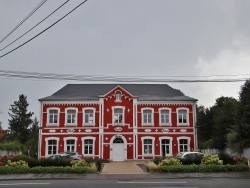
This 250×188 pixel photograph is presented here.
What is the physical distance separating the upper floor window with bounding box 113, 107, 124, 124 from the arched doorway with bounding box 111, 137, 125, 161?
2.16 metres

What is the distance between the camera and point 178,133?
45.0 metres

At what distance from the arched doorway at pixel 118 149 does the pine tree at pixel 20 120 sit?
45.8m

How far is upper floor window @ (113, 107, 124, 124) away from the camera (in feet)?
148

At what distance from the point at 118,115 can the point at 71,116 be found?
5.97m

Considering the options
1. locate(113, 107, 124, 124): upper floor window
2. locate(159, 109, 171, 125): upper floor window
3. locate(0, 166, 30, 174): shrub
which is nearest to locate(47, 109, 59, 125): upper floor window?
locate(113, 107, 124, 124): upper floor window

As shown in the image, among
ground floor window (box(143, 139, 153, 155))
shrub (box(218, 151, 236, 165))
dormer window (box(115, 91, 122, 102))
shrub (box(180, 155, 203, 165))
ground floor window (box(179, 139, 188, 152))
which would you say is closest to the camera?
shrub (box(180, 155, 203, 165))

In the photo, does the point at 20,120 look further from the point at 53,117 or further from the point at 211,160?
the point at 211,160

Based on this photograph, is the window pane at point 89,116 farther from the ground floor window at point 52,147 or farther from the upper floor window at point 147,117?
the upper floor window at point 147,117

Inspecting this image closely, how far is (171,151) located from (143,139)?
3799mm

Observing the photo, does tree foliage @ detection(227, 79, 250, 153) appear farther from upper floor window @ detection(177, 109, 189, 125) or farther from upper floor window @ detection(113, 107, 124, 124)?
upper floor window @ detection(113, 107, 124, 124)

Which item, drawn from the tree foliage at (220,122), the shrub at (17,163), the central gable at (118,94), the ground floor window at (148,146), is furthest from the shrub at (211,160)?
the central gable at (118,94)

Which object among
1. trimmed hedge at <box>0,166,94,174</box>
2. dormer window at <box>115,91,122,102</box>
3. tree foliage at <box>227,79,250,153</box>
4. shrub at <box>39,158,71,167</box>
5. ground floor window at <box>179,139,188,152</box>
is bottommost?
trimmed hedge at <box>0,166,94,174</box>

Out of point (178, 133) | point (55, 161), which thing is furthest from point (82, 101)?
point (55, 161)

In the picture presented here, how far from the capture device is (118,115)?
45438 millimetres
